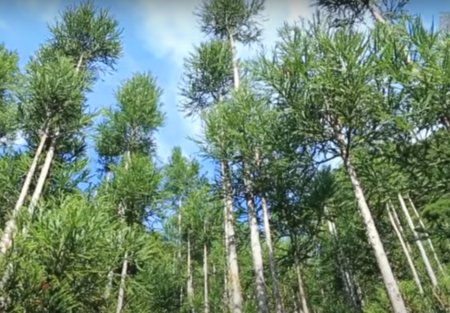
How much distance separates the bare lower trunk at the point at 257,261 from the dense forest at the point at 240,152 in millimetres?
42

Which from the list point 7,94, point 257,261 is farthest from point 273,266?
point 7,94

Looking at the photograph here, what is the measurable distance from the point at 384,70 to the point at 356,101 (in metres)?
0.70

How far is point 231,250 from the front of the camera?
909 centimetres

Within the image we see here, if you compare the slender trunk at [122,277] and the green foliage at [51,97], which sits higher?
the green foliage at [51,97]

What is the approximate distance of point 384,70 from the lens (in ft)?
21.1

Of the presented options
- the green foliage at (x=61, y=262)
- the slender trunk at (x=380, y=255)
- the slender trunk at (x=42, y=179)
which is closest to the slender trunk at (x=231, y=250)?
the green foliage at (x=61, y=262)

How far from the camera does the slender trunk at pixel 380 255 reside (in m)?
5.37

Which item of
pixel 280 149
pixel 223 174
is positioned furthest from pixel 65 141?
pixel 280 149

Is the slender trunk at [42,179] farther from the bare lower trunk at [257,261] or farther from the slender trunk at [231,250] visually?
the bare lower trunk at [257,261]

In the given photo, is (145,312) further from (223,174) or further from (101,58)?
(101,58)

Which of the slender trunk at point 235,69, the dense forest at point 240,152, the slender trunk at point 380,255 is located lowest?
the slender trunk at point 380,255

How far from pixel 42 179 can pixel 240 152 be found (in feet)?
16.5

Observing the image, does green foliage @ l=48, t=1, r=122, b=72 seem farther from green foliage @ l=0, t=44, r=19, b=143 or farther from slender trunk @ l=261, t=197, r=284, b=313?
slender trunk @ l=261, t=197, r=284, b=313

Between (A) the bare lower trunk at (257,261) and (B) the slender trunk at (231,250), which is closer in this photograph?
(A) the bare lower trunk at (257,261)
